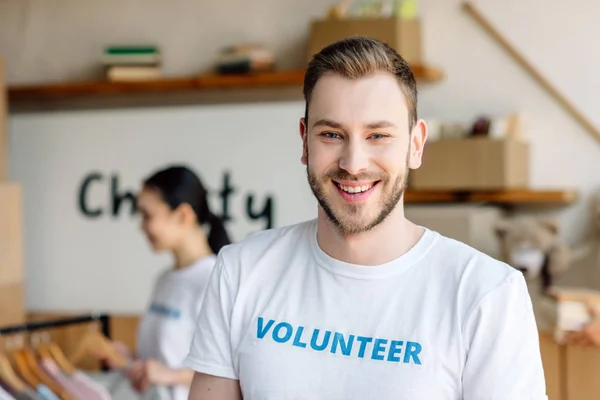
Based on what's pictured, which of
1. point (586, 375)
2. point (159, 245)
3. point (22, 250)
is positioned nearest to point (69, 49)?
point (22, 250)

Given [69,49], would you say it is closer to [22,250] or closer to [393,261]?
[22,250]

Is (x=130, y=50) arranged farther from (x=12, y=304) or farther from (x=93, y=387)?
(x=93, y=387)

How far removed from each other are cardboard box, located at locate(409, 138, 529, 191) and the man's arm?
2163mm

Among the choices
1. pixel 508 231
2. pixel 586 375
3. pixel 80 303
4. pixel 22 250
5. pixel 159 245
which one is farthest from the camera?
pixel 80 303

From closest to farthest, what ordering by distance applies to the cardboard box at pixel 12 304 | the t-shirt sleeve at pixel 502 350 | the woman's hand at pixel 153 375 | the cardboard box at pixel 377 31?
the t-shirt sleeve at pixel 502 350
the woman's hand at pixel 153 375
the cardboard box at pixel 377 31
the cardboard box at pixel 12 304

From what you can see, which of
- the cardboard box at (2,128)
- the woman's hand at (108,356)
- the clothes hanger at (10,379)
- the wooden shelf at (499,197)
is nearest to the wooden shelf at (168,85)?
the cardboard box at (2,128)

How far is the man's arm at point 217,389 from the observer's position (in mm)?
1326

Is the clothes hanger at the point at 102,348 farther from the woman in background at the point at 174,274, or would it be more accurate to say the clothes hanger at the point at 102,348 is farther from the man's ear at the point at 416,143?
the man's ear at the point at 416,143

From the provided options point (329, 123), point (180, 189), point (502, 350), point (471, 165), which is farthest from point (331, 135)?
point (471, 165)

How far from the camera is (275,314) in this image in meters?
1.28

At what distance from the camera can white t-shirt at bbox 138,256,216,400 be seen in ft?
7.61

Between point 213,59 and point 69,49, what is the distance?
780 millimetres

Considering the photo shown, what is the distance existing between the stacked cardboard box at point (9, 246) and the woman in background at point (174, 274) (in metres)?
1.44

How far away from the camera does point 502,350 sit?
3.88 feet
